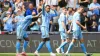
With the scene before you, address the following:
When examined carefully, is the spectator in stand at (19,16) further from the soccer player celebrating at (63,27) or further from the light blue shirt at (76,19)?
the light blue shirt at (76,19)

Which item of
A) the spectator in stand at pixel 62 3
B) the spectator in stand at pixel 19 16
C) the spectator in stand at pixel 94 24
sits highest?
the spectator in stand at pixel 62 3

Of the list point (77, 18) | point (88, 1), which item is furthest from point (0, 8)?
point (77, 18)

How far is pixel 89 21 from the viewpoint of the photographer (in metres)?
22.2

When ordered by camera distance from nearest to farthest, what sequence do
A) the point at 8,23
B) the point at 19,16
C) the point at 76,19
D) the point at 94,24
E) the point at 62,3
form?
→ the point at 76,19 → the point at 19,16 → the point at 94,24 → the point at 8,23 → the point at 62,3

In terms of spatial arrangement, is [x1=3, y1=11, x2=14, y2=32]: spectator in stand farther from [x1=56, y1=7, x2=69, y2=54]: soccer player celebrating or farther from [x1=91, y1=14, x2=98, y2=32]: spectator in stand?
[x1=91, y1=14, x2=98, y2=32]: spectator in stand

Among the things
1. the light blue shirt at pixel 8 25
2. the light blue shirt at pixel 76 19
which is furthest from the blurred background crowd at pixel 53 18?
the light blue shirt at pixel 76 19

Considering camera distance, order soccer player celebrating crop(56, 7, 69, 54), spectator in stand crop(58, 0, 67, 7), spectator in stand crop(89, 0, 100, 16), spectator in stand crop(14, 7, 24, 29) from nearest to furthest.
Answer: soccer player celebrating crop(56, 7, 69, 54)
spectator in stand crop(14, 7, 24, 29)
spectator in stand crop(89, 0, 100, 16)
spectator in stand crop(58, 0, 67, 7)

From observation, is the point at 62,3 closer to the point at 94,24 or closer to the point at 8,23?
the point at 94,24

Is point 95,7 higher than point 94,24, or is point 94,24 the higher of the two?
point 95,7

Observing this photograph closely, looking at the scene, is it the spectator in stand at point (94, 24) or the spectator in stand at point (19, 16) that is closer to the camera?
the spectator in stand at point (19, 16)

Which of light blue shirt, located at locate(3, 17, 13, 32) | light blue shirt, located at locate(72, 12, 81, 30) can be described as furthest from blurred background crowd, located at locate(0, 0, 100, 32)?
light blue shirt, located at locate(72, 12, 81, 30)

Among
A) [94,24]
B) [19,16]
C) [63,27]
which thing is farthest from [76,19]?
[19,16]

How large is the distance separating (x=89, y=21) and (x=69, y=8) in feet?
4.38

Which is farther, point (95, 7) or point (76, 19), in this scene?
point (95, 7)
